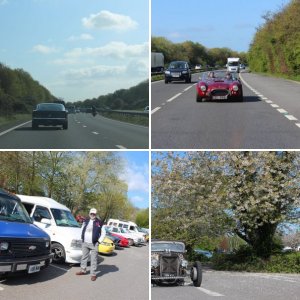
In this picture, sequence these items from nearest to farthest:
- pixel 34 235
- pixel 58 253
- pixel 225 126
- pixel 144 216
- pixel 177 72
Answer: pixel 34 235, pixel 58 253, pixel 225 126, pixel 144 216, pixel 177 72

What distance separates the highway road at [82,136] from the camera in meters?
10.1

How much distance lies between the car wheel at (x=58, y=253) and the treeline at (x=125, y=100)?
302cm

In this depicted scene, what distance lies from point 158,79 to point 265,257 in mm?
22353

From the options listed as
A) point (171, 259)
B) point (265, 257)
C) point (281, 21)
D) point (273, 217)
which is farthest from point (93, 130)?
point (281, 21)

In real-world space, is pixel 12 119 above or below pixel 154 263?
above

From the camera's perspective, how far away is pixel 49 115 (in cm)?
1082

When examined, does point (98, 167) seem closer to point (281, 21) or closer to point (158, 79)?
point (158, 79)

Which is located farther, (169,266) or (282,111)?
(282,111)

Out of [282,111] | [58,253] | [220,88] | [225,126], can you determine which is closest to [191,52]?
[220,88]

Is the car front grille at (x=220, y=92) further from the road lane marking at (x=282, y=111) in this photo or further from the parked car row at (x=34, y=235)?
the parked car row at (x=34, y=235)

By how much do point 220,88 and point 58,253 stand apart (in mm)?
10418

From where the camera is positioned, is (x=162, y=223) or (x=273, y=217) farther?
(x=273, y=217)

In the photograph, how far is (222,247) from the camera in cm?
2069

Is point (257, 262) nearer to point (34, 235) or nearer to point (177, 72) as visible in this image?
point (34, 235)
